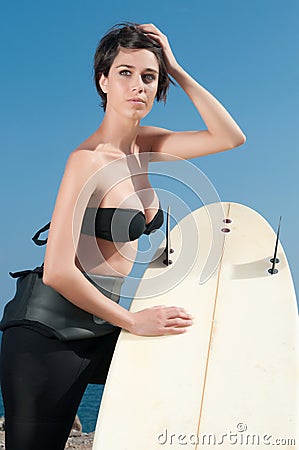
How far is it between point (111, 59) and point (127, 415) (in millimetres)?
1382

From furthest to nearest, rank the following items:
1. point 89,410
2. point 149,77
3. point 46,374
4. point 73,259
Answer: point 89,410, point 149,77, point 46,374, point 73,259

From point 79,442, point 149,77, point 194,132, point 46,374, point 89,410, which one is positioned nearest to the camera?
point 46,374

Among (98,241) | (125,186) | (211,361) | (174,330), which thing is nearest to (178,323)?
(174,330)

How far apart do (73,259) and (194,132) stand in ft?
2.88

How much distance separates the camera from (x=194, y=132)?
10.2ft

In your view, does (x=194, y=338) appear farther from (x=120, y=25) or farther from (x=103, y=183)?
(x=120, y=25)

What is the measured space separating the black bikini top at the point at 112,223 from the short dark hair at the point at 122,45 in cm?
57

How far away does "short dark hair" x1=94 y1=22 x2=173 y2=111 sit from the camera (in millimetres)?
2810

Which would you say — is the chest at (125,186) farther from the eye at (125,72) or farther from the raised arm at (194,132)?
the eye at (125,72)

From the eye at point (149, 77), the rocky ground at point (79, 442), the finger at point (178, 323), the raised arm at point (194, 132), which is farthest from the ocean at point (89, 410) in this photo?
the eye at point (149, 77)

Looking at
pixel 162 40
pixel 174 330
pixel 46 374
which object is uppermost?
pixel 162 40

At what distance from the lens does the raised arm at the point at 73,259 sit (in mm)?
2607

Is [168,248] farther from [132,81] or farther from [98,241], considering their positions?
[132,81]

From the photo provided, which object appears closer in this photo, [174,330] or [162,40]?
[174,330]
